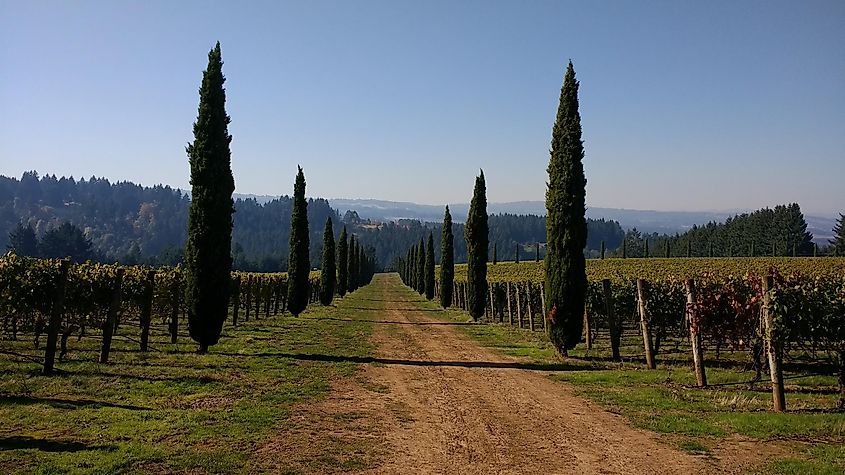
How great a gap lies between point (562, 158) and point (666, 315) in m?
5.35

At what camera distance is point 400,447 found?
24.8ft

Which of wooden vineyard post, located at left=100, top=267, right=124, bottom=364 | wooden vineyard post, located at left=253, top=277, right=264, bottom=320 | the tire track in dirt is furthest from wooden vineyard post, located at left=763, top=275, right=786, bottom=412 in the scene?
wooden vineyard post, located at left=253, top=277, right=264, bottom=320

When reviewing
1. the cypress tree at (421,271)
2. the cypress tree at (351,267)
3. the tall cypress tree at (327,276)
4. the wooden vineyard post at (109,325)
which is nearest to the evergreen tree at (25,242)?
the cypress tree at (351,267)

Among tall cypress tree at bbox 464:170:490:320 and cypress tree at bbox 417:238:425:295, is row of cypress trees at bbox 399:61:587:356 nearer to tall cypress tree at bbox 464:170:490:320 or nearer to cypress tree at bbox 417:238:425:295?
tall cypress tree at bbox 464:170:490:320

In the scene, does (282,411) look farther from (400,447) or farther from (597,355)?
(597,355)

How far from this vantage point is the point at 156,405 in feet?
31.2

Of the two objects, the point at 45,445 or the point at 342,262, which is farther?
the point at 342,262

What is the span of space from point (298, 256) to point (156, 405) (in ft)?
77.1

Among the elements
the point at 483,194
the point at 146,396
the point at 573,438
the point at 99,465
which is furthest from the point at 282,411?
the point at 483,194

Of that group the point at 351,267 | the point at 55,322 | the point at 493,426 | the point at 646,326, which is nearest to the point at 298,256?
the point at 55,322

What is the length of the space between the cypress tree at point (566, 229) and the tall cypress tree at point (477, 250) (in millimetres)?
13480

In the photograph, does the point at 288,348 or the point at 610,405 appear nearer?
the point at 610,405

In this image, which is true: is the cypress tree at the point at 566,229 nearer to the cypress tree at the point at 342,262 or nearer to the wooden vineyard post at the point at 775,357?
the wooden vineyard post at the point at 775,357

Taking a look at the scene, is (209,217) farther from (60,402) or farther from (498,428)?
(498,428)
